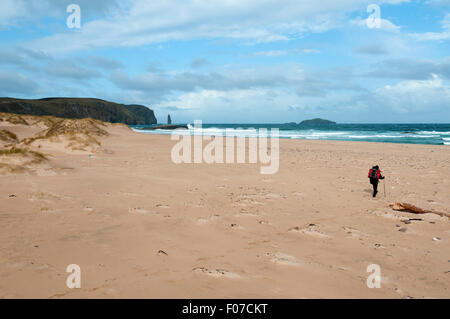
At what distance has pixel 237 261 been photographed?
11.9 feet

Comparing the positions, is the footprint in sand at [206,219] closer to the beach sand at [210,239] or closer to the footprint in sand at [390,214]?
the beach sand at [210,239]

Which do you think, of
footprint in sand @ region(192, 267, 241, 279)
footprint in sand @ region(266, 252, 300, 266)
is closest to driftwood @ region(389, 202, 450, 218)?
footprint in sand @ region(266, 252, 300, 266)

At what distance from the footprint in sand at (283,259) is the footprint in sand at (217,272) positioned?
2.40 ft

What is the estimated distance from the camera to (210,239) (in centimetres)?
439

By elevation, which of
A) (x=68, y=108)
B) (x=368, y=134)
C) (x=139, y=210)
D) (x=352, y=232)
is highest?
(x=68, y=108)

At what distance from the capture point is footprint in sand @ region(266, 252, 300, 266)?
12.0ft

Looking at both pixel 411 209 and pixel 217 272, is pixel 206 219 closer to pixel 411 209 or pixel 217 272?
pixel 217 272

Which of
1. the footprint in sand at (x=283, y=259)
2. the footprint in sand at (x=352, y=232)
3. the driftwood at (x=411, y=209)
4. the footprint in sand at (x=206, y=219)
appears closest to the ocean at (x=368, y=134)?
the driftwood at (x=411, y=209)

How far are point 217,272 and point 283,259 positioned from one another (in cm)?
104

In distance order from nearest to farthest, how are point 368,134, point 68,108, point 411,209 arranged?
point 411,209 → point 368,134 → point 68,108

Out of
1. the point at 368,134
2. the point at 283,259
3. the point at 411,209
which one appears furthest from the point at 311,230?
the point at 368,134

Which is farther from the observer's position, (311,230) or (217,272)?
(311,230)
